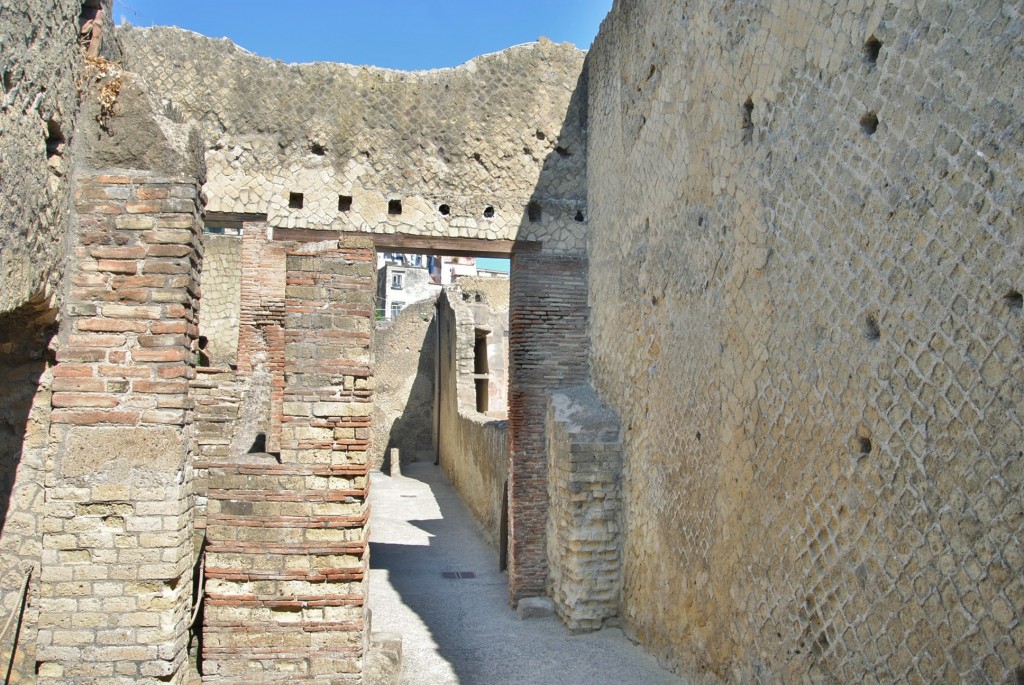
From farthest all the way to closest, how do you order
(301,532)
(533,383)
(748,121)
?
(533,383) < (748,121) < (301,532)

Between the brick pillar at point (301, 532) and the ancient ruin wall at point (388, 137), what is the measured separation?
3474 millimetres

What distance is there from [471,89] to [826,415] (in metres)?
5.86

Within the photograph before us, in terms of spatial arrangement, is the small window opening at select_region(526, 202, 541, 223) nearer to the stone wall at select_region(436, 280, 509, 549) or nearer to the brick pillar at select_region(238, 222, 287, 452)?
the brick pillar at select_region(238, 222, 287, 452)

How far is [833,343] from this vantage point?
3.65 m

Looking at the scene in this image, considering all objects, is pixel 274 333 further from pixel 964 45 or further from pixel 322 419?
pixel 964 45

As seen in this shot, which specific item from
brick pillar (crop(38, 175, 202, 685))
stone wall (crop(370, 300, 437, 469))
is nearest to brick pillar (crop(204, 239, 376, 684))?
brick pillar (crop(38, 175, 202, 685))

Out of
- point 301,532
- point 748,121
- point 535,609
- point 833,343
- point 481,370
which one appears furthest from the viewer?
point 481,370

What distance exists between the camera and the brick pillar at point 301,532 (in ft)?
14.5

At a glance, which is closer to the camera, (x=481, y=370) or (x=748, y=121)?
(x=748, y=121)

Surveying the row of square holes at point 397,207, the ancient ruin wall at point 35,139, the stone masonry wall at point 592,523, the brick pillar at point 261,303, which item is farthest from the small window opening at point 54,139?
the stone masonry wall at point 592,523

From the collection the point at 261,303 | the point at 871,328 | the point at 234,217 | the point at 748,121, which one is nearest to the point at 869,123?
the point at 871,328

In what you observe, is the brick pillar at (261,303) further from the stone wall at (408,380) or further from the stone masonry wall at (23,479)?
the stone wall at (408,380)

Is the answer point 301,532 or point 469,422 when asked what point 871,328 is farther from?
point 469,422

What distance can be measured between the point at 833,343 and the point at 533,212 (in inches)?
194
